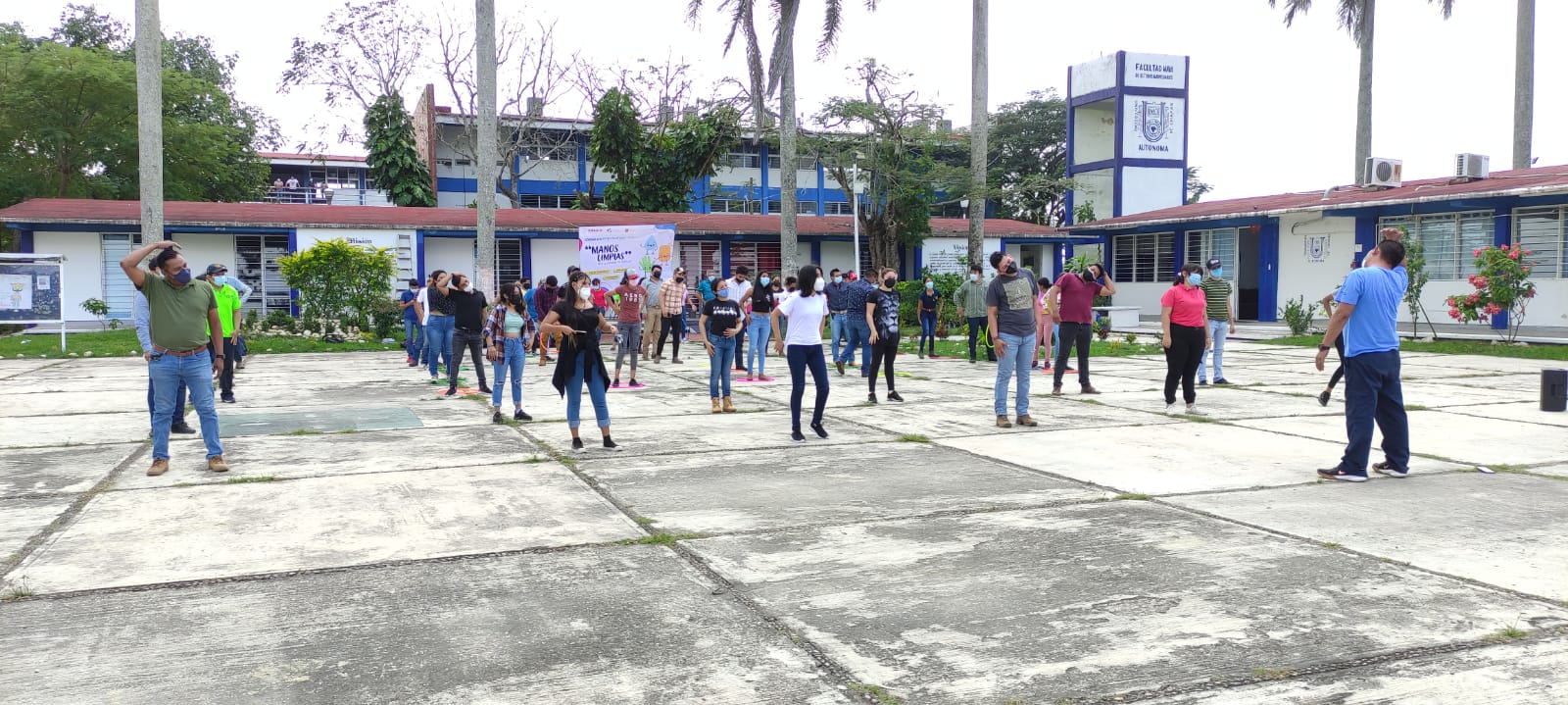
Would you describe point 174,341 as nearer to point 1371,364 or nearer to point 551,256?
point 1371,364

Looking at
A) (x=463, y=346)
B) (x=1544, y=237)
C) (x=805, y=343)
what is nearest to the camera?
(x=805, y=343)

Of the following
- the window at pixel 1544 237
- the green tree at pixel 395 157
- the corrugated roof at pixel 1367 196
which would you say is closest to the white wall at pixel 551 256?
the green tree at pixel 395 157

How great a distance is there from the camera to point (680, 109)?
47.0 meters

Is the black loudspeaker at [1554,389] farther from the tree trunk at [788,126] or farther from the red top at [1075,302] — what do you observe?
the tree trunk at [788,126]

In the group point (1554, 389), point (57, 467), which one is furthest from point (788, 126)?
point (57, 467)

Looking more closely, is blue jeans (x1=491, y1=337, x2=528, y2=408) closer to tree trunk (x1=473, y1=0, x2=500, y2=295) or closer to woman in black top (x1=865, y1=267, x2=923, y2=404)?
woman in black top (x1=865, y1=267, x2=923, y2=404)

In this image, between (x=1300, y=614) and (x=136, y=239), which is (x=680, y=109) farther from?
(x=1300, y=614)

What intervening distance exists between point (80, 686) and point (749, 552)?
2.99m

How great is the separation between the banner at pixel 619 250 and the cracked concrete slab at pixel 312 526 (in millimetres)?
14423

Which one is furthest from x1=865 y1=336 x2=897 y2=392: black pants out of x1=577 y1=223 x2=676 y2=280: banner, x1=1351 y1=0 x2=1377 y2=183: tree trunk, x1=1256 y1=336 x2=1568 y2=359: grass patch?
x1=1351 y1=0 x2=1377 y2=183: tree trunk

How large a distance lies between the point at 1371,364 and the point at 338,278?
21351mm

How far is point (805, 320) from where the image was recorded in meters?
10.1

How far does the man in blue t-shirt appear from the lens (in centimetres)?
758

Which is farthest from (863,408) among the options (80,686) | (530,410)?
(80,686)
